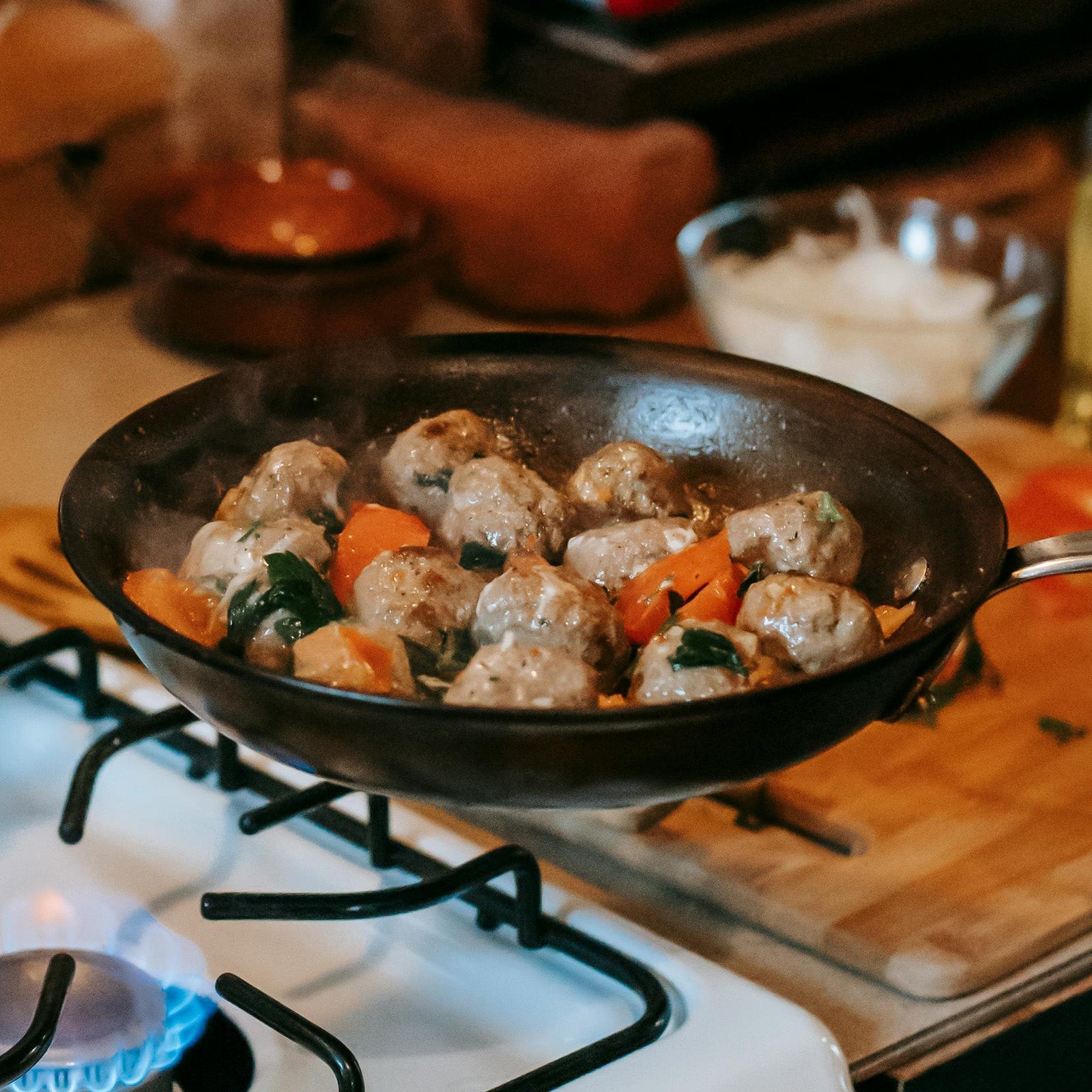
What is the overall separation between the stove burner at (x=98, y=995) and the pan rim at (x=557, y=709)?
0.23 m

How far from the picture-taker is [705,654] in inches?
31.4

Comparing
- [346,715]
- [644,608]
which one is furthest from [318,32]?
[346,715]

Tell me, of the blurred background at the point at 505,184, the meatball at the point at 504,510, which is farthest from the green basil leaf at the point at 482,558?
the blurred background at the point at 505,184

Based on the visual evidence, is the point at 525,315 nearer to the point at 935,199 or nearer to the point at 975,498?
the point at 935,199

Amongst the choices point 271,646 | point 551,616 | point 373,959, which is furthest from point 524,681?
point 373,959

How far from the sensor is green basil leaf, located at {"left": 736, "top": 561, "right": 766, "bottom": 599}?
91cm

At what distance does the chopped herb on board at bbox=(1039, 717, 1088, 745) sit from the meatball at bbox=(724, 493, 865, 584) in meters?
0.39

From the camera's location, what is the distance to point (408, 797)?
29.9 inches

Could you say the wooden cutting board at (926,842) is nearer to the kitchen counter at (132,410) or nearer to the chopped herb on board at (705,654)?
the kitchen counter at (132,410)

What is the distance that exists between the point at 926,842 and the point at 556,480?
384 mm

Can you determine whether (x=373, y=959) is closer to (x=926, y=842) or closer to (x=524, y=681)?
(x=524, y=681)

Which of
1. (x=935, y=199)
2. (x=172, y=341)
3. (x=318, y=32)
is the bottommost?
(x=172, y=341)

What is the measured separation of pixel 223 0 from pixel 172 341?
0.56 m

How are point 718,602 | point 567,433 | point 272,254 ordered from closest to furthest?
point 718,602 → point 567,433 → point 272,254
